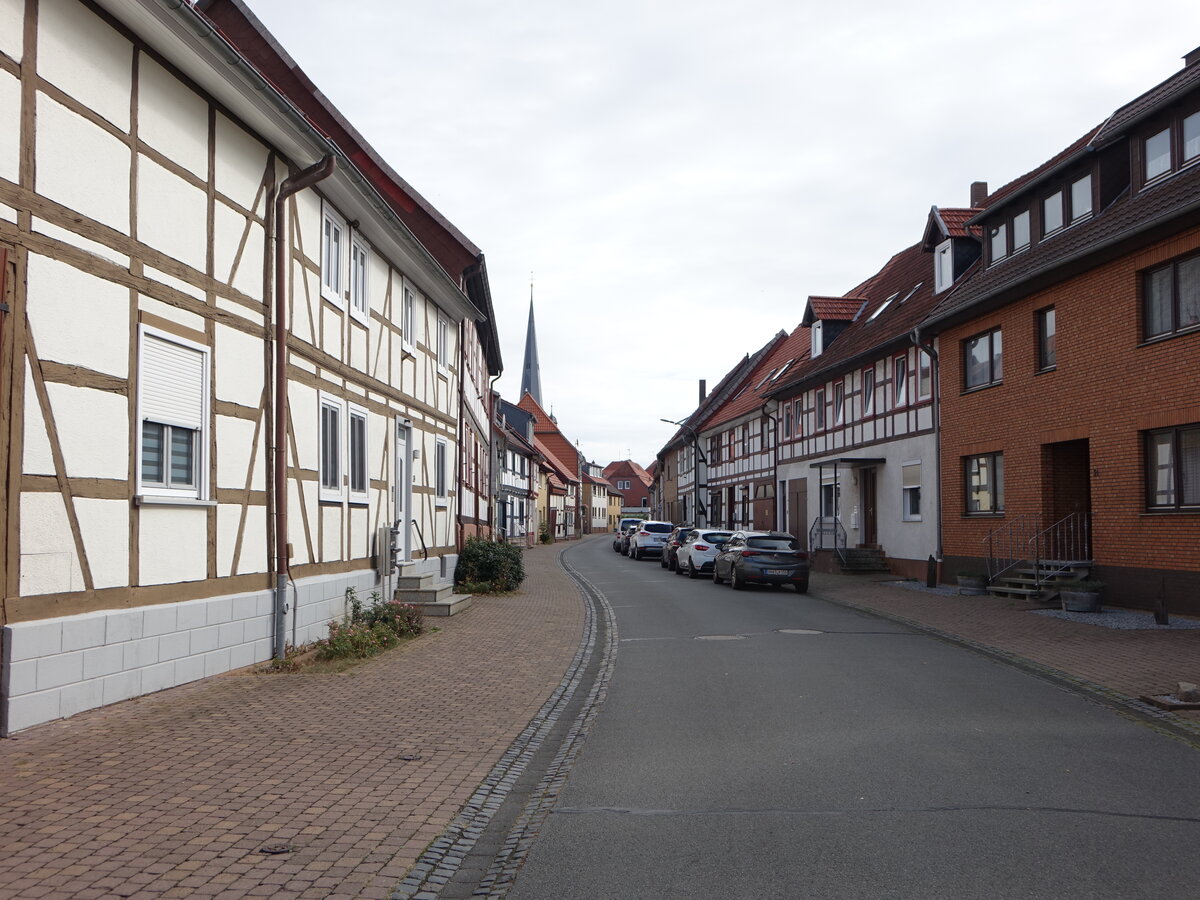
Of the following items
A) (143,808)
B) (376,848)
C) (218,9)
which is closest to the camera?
(376,848)

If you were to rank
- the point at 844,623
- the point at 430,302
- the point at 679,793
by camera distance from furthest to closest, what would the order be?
1. the point at 430,302
2. the point at 844,623
3. the point at 679,793

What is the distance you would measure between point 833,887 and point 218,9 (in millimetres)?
17720

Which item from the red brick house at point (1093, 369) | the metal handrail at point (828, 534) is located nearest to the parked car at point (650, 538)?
the metal handrail at point (828, 534)

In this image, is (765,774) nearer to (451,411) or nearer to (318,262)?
(318,262)

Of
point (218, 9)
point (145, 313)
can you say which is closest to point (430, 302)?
point (218, 9)

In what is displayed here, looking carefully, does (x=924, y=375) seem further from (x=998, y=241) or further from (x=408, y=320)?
(x=408, y=320)

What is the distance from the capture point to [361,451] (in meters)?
15.6

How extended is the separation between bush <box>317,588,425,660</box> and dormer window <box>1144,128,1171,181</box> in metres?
13.9

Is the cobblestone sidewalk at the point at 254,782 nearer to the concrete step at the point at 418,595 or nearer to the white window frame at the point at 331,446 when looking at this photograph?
the white window frame at the point at 331,446

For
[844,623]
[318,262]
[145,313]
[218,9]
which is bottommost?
[844,623]

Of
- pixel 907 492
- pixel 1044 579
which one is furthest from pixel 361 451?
pixel 907 492

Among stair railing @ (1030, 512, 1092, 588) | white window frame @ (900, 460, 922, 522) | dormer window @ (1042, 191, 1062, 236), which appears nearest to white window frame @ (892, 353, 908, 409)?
white window frame @ (900, 460, 922, 522)

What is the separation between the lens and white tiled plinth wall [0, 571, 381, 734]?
7.36 metres

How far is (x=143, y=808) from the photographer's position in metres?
5.68
